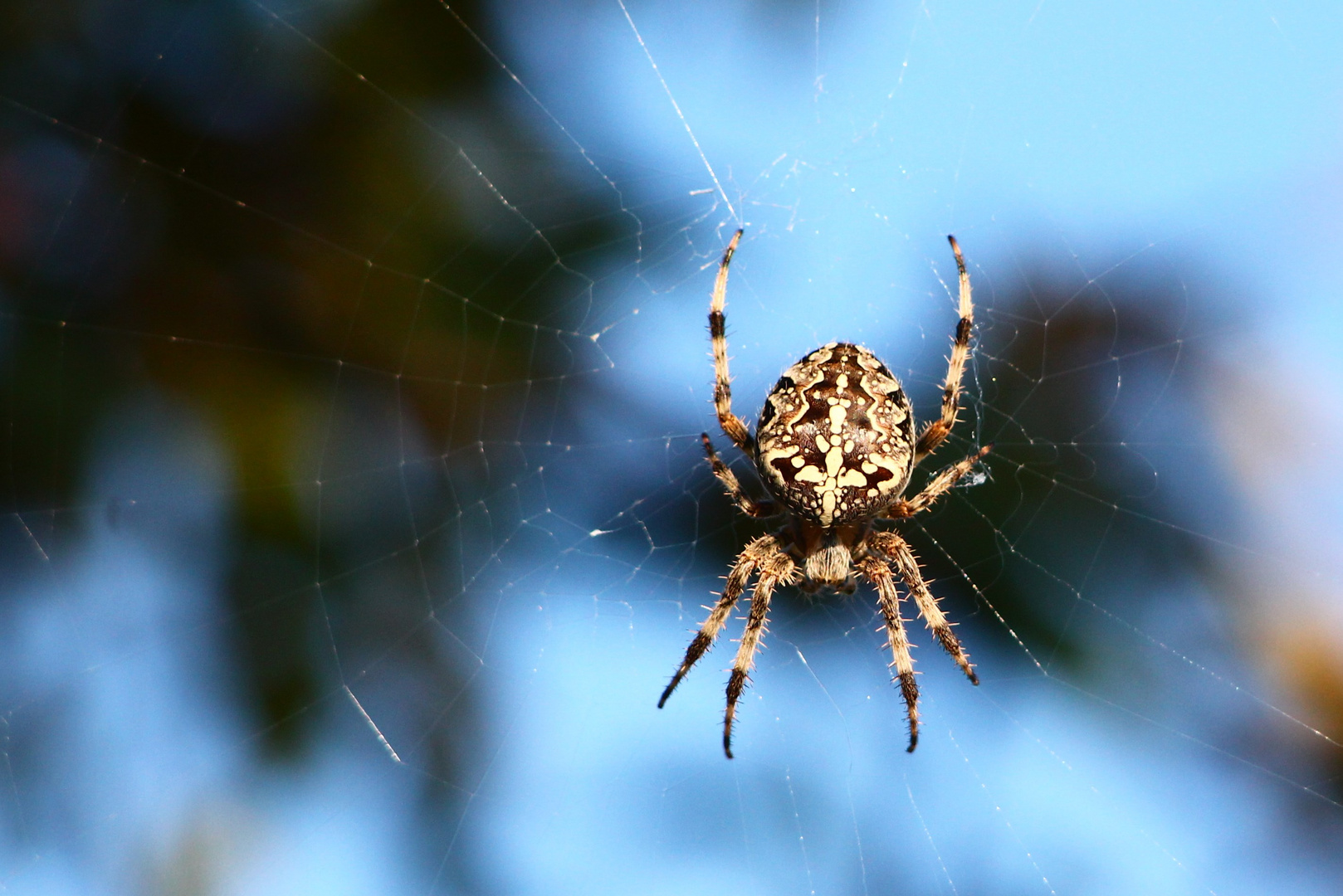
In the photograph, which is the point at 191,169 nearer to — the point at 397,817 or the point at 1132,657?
the point at 397,817

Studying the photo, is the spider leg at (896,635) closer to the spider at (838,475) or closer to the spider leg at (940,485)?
the spider at (838,475)

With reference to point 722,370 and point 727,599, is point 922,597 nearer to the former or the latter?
point 727,599

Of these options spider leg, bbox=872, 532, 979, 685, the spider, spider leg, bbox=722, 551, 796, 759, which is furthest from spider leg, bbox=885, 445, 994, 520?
spider leg, bbox=722, 551, 796, 759

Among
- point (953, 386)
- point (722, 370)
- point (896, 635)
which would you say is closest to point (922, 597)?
point (896, 635)

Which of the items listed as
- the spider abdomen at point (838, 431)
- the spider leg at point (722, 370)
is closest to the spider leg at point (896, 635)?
the spider abdomen at point (838, 431)

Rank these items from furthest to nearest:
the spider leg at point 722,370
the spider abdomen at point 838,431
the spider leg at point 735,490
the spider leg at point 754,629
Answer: the spider leg at point 754,629, the spider leg at point 722,370, the spider leg at point 735,490, the spider abdomen at point 838,431

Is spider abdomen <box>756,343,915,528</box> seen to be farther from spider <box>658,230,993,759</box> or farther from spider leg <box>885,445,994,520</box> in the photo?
spider leg <box>885,445,994,520</box>
